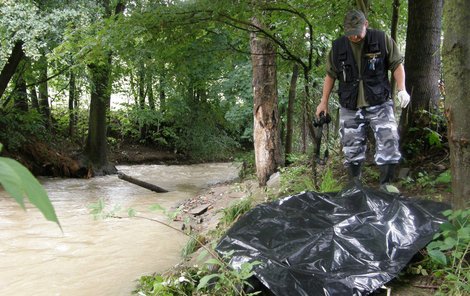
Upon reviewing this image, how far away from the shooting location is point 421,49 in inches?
183

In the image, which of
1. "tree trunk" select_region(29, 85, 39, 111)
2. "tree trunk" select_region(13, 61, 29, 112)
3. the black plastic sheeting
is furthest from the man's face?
"tree trunk" select_region(29, 85, 39, 111)

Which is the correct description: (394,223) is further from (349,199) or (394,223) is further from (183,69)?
(183,69)

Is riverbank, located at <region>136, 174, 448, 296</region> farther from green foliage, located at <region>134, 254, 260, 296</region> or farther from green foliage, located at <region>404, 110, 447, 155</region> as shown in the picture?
green foliage, located at <region>404, 110, 447, 155</region>

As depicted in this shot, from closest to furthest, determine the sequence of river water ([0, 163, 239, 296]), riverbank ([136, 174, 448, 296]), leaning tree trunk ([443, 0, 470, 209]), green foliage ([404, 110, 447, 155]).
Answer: leaning tree trunk ([443, 0, 470, 209])
riverbank ([136, 174, 448, 296])
river water ([0, 163, 239, 296])
green foliage ([404, 110, 447, 155])

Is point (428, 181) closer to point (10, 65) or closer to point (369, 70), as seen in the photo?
point (369, 70)

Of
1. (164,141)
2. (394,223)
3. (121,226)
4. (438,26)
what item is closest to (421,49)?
(438,26)

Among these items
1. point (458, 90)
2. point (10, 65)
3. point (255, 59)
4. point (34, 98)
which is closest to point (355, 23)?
point (458, 90)

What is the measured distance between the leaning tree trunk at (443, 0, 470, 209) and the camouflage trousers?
1304mm

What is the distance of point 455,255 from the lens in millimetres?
1895

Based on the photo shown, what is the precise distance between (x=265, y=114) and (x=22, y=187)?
569 cm

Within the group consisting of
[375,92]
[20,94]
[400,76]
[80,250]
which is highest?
[20,94]

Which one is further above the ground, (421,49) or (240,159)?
(421,49)

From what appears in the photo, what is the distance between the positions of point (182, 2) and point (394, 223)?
133 inches

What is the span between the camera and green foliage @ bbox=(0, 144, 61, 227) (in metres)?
0.41
